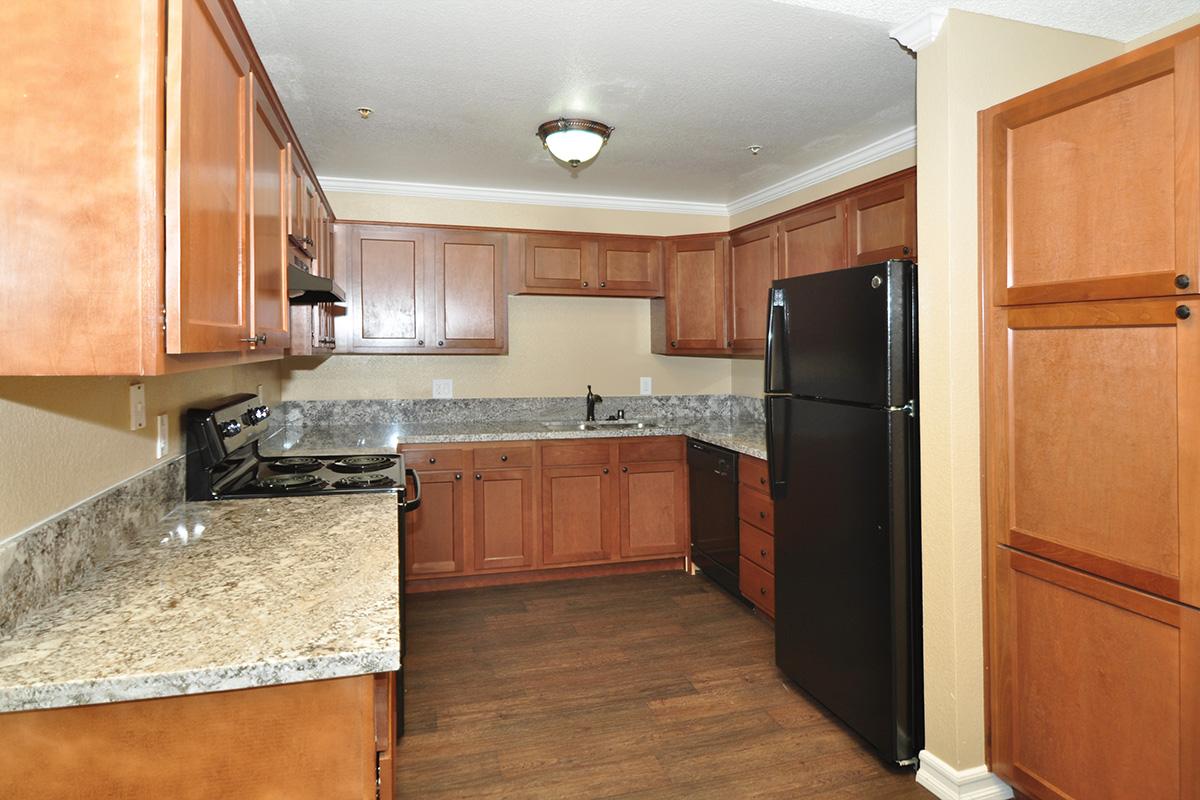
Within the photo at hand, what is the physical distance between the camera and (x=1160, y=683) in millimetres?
1637

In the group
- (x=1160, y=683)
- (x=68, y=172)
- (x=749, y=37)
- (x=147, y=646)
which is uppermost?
(x=749, y=37)

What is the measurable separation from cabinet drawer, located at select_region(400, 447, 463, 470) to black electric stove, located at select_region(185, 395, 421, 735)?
72 centimetres

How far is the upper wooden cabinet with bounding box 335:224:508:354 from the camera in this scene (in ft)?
13.1

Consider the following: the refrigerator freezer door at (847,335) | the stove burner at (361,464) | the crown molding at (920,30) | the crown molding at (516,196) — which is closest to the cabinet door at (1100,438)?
the refrigerator freezer door at (847,335)

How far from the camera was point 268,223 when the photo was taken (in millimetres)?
1791

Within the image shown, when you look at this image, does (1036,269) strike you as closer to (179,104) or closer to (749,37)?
(749,37)

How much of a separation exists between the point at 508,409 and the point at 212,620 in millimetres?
3287

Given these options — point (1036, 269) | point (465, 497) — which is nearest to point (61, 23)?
point (1036, 269)

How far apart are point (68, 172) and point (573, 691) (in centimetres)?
239

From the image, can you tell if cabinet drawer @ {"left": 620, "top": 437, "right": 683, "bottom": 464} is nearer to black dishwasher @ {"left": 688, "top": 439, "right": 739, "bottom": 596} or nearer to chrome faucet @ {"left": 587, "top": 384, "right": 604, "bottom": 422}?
black dishwasher @ {"left": 688, "top": 439, "right": 739, "bottom": 596}

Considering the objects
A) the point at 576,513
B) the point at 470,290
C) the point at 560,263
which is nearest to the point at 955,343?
the point at 576,513

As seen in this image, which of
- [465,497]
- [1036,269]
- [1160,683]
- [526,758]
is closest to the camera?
[1160,683]

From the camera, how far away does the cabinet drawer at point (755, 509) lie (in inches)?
132

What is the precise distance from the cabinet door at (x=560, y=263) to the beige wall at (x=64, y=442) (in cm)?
243
